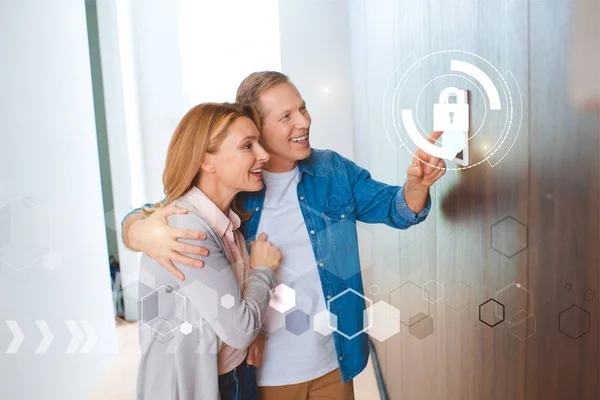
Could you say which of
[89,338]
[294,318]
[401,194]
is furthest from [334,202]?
[89,338]

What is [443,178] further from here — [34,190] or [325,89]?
[34,190]

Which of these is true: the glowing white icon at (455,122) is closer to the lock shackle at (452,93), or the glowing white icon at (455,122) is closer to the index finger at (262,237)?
the lock shackle at (452,93)

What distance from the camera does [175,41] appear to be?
57.0 inches

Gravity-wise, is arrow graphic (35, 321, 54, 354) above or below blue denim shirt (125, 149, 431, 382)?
below

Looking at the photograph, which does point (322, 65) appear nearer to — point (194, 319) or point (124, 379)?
point (194, 319)

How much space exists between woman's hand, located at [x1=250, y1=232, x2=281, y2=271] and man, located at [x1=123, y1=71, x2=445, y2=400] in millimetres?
106

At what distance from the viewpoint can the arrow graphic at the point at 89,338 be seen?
Result: 156 centimetres

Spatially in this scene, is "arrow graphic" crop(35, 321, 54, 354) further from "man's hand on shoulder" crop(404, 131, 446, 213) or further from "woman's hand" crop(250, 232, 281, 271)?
"man's hand on shoulder" crop(404, 131, 446, 213)

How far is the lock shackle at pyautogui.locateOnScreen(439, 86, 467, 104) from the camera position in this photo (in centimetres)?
87

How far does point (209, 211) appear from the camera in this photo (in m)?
0.91

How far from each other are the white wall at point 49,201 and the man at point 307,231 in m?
0.62

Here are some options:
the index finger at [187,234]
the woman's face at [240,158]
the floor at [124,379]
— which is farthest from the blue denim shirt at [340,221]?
the floor at [124,379]

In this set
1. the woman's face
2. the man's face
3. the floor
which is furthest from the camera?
the floor

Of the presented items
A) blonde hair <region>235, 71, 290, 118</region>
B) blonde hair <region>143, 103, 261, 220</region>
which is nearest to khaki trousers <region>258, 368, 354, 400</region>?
blonde hair <region>143, 103, 261, 220</region>
